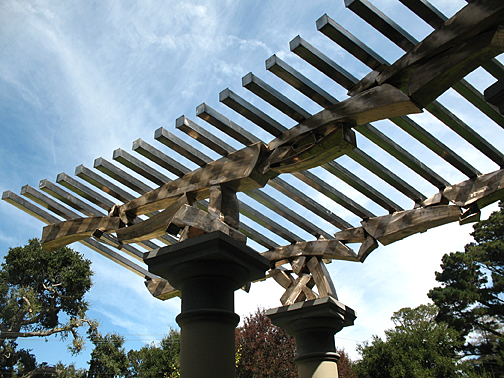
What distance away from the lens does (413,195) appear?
16.7 feet

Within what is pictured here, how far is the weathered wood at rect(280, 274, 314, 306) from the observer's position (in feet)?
19.1

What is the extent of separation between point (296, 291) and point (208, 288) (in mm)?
2565

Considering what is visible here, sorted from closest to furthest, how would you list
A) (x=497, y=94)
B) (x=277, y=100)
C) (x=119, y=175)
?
(x=497, y=94), (x=277, y=100), (x=119, y=175)

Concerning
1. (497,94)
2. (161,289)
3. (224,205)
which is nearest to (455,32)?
(497,94)

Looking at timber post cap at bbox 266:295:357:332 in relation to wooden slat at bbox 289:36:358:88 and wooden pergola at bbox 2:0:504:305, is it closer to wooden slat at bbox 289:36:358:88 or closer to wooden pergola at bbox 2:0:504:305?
wooden pergola at bbox 2:0:504:305

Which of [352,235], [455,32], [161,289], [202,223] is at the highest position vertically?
[455,32]

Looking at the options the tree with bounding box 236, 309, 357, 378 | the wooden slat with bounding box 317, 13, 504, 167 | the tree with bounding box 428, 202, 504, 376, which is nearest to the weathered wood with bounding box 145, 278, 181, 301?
the wooden slat with bounding box 317, 13, 504, 167

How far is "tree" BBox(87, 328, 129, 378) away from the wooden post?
23651 mm

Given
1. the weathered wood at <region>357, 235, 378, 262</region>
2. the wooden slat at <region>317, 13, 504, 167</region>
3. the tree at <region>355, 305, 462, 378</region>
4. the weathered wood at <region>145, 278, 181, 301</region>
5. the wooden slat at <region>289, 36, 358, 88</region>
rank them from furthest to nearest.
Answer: the tree at <region>355, 305, 462, 378</region> < the weathered wood at <region>145, 278, 181, 301</region> < the weathered wood at <region>357, 235, 378, 262</region> < the wooden slat at <region>289, 36, 358, 88</region> < the wooden slat at <region>317, 13, 504, 167</region>

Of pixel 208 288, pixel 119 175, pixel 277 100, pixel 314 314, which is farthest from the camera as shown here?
pixel 314 314

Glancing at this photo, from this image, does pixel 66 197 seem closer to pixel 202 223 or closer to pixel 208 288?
pixel 202 223

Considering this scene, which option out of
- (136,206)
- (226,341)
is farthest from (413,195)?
(136,206)

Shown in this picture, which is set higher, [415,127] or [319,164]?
[415,127]

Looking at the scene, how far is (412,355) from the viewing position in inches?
850
